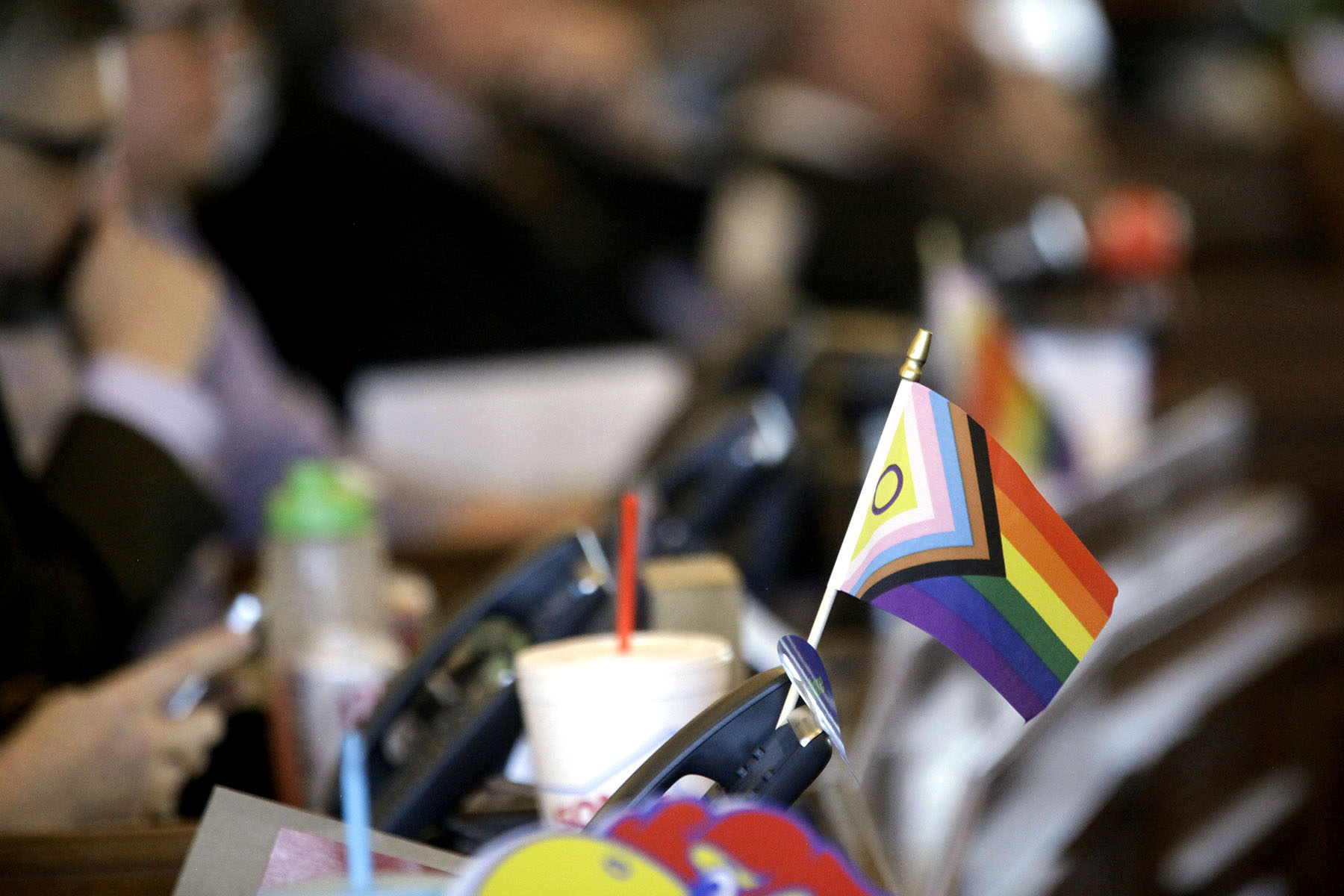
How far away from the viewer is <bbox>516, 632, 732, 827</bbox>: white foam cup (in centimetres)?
66

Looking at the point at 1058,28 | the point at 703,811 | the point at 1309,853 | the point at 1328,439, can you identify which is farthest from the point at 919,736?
the point at 1058,28

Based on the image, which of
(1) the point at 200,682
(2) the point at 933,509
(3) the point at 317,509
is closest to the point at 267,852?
(2) the point at 933,509

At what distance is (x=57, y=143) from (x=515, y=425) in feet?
5.02

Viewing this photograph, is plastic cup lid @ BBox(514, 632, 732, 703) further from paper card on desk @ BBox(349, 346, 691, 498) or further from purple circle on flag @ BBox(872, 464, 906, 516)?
paper card on desk @ BBox(349, 346, 691, 498)

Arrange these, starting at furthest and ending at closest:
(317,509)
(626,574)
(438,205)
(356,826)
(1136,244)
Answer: (438,205)
(1136,244)
(317,509)
(626,574)
(356,826)

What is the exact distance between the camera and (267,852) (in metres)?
0.57

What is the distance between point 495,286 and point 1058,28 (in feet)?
10.5

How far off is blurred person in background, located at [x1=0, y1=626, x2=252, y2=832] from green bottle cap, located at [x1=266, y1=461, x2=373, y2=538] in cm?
24

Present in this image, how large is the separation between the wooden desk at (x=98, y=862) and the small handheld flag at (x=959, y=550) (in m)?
0.42

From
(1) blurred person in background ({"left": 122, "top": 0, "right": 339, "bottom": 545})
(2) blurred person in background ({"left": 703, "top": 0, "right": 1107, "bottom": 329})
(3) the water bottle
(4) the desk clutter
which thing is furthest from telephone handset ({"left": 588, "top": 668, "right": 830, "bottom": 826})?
(2) blurred person in background ({"left": 703, "top": 0, "right": 1107, "bottom": 329})

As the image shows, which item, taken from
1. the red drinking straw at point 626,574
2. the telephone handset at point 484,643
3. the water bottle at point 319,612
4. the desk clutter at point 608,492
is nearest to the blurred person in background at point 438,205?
the desk clutter at point 608,492

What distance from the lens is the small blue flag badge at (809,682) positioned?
0.57 metres

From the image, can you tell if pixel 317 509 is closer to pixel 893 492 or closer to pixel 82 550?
pixel 82 550

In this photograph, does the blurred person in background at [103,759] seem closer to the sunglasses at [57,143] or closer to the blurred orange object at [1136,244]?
the sunglasses at [57,143]
